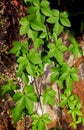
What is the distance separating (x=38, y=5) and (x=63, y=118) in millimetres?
1336

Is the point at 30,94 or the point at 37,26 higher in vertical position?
the point at 37,26

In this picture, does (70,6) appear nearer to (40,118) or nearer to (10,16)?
(10,16)

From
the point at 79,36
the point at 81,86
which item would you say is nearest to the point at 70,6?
the point at 79,36

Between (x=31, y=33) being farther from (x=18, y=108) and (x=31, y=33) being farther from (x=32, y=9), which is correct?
(x=18, y=108)

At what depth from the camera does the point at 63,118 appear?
2.85m

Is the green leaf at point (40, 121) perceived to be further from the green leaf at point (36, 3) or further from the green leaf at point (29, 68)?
the green leaf at point (36, 3)

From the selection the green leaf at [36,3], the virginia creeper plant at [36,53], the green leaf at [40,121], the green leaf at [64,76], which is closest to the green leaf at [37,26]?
the virginia creeper plant at [36,53]

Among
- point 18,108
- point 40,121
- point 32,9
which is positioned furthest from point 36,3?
point 40,121

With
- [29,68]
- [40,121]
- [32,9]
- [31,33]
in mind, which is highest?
[32,9]

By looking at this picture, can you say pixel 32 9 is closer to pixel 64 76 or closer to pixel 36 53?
pixel 36 53

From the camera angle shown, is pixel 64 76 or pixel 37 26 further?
pixel 64 76

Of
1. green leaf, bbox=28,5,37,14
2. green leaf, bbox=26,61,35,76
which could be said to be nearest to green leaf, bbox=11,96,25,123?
green leaf, bbox=26,61,35,76

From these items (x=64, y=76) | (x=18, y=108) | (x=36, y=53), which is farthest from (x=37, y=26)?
(x=18, y=108)

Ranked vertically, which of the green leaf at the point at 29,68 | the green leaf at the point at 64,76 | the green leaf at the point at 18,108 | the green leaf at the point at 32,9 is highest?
the green leaf at the point at 32,9
